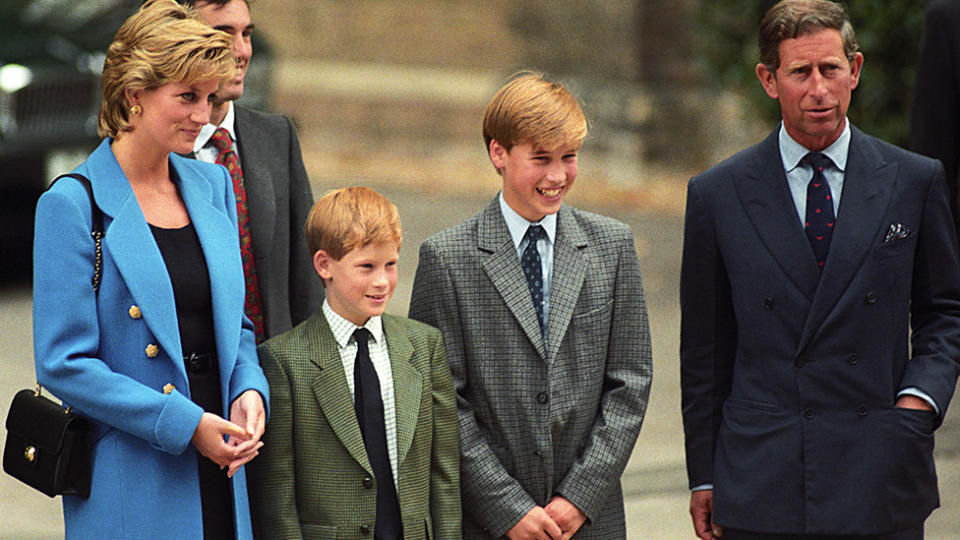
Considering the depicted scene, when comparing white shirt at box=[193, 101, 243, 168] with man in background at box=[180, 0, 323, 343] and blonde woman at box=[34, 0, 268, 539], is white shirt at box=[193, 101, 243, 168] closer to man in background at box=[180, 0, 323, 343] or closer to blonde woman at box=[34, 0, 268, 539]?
man in background at box=[180, 0, 323, 343]

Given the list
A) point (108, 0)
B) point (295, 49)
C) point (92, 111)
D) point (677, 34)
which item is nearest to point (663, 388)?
point (92, 111)

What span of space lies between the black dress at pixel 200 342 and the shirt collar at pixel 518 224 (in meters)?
0.81

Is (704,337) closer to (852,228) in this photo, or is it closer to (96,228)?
(852,228)

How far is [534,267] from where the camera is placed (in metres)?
3.61

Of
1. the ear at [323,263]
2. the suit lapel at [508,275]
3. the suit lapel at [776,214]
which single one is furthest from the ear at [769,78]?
the ear at [323,263]

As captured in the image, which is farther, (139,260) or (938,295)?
(938,295)

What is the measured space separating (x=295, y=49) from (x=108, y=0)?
253 inches

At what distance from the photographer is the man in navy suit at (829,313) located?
A: 3.32 m

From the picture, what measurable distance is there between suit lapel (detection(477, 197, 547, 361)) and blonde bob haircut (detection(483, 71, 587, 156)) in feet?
0.73

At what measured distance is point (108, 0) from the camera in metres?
9.34

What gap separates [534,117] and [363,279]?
1.94 ft

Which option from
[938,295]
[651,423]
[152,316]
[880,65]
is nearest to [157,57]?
[152,316]

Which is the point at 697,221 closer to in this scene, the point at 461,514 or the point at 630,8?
the point at 461,514

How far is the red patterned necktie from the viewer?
3820 mm
